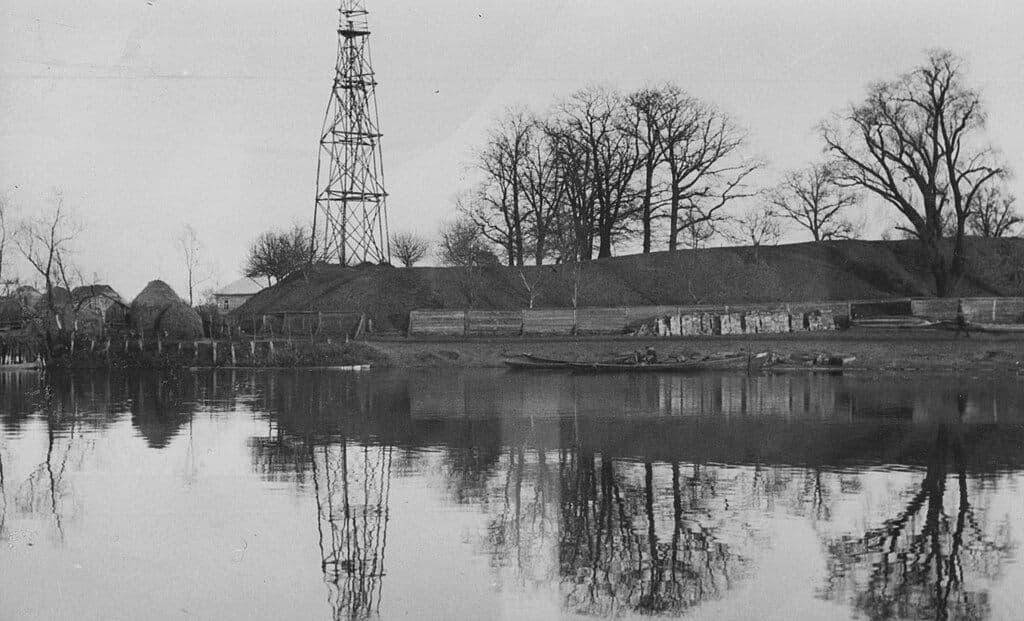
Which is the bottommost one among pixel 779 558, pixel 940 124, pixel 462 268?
pixel 779 558

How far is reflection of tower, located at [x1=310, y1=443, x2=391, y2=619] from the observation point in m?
11.2

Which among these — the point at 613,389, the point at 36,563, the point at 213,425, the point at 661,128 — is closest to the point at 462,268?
the point at 661,128

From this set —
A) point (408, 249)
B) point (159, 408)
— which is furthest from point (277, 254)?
point (159, 408)

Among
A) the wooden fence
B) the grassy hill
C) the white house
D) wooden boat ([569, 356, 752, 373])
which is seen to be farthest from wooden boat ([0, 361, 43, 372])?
the white house

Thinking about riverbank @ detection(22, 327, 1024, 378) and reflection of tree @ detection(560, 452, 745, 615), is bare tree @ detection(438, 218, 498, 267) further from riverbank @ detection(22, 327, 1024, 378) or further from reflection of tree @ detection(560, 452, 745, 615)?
reflection of tree @ detection(560, 452, 745, 615)

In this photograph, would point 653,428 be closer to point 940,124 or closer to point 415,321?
point 415,321

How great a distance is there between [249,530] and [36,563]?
2.48m

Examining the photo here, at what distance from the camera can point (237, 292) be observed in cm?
12238

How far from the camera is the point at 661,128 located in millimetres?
74562

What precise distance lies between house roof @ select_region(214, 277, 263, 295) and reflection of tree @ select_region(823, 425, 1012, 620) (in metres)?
111

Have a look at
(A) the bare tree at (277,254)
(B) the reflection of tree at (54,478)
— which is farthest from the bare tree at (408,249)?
(B) the reflection of tree at (54,478)

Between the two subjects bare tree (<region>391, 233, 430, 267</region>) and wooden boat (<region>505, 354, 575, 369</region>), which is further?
bare tree (<region>391, 233, 430, 267</region>)

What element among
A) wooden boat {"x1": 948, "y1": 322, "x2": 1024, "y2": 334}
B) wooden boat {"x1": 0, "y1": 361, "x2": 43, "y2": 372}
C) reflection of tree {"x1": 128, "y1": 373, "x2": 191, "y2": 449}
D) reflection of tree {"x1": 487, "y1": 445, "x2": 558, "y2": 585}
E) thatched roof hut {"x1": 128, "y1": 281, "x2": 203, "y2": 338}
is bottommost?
reflection of tree {"x1": 487, "y1": 445, "x2": 558, "y2": 585}

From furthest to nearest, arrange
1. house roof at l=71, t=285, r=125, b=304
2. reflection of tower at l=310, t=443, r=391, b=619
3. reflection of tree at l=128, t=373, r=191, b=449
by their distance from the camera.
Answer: house roof at l=71, t=285, r=125, b=304, reflection of tree at l=128, t=373, r=191, b=449, reflection of tower at l=310, t=443, r=391, b=619
